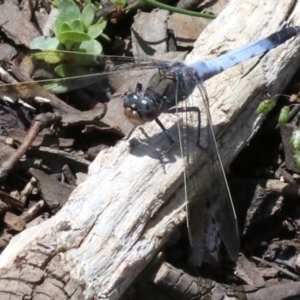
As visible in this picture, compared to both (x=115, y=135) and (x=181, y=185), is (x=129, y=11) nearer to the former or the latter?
(x=115, y=135)

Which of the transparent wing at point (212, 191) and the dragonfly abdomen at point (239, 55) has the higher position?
the dragonfly abdomen at point (239, 55)

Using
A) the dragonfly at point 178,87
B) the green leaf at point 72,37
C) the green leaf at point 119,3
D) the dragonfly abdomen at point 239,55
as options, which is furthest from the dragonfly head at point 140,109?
the green leaf at point 119,3

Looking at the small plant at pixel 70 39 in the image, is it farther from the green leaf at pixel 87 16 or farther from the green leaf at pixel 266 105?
the green leaf at pixel 266 105

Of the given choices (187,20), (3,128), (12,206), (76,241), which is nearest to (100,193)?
(76,241)

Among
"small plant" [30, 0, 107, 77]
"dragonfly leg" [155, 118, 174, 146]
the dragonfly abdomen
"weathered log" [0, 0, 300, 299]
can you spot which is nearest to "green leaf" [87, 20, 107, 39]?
"small plant" [30, 0, 107, 77]

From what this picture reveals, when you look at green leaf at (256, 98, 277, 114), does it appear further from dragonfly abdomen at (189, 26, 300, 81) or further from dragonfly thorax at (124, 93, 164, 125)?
dragonfly thorax at (124, 93, 164, 125)

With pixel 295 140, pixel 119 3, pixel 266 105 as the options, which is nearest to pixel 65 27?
pixel 119 3
